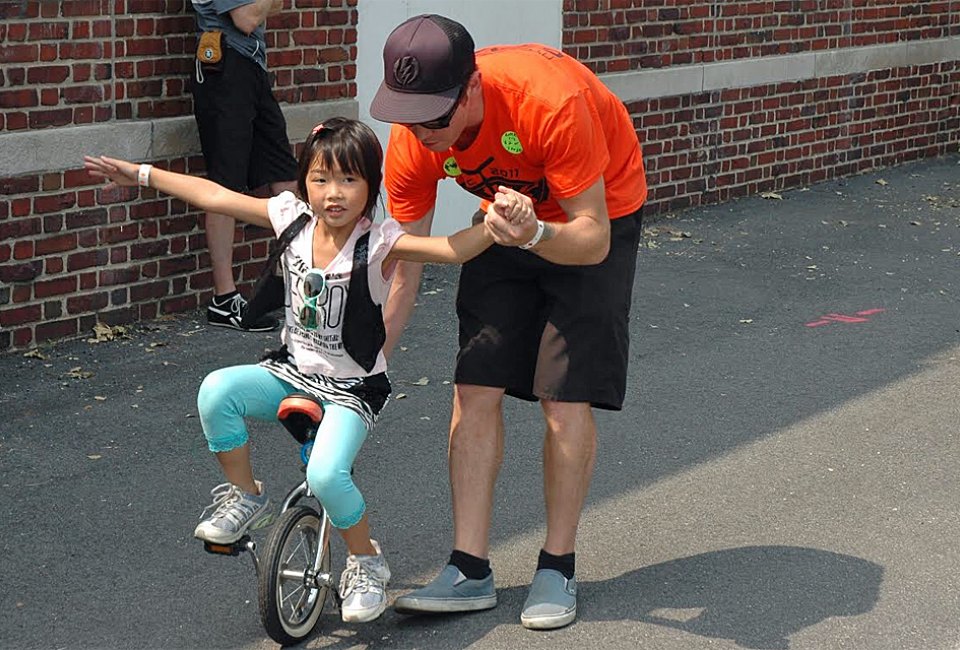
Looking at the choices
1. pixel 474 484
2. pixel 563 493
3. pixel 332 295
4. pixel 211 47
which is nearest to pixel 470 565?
pixel 474 484

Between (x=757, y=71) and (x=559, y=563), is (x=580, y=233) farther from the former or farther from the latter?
(x=757, y=71)

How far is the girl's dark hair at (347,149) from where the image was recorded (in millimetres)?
4168

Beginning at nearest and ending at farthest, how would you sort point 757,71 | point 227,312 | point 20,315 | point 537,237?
1. point 537,237
2. point 20,315
3. point 227,312
4. point 757,71

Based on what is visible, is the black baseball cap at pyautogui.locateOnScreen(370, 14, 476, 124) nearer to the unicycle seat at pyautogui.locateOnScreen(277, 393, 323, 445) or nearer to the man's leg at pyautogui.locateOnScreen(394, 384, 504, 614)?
the unicycle seat at pyautogui.locateOnScreen(277, 393, 323, 445)

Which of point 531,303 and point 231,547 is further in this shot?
point 531,303

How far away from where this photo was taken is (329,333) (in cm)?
431

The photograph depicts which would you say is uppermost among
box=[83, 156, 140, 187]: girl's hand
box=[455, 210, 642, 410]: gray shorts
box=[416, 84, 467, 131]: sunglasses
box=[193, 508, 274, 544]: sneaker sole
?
box=[416, 84, 467, 131]: sunglasses

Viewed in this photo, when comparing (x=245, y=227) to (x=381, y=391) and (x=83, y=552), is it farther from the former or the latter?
(x=381, y=391)

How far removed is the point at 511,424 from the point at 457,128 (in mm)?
2701

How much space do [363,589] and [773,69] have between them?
31.9 feet

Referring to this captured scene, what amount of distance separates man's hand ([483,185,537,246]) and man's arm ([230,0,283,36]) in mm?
4407

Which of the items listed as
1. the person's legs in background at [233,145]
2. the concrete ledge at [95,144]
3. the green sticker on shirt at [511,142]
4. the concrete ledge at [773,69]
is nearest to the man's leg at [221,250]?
the person's legs in background at [233,145]

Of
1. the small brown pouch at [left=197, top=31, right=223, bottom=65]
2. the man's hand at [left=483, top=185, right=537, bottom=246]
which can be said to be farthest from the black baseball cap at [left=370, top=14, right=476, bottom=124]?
the small brown pouch at [left=197, top=31, right=223, bottom=65]

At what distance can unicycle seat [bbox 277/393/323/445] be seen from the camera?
4.16m
